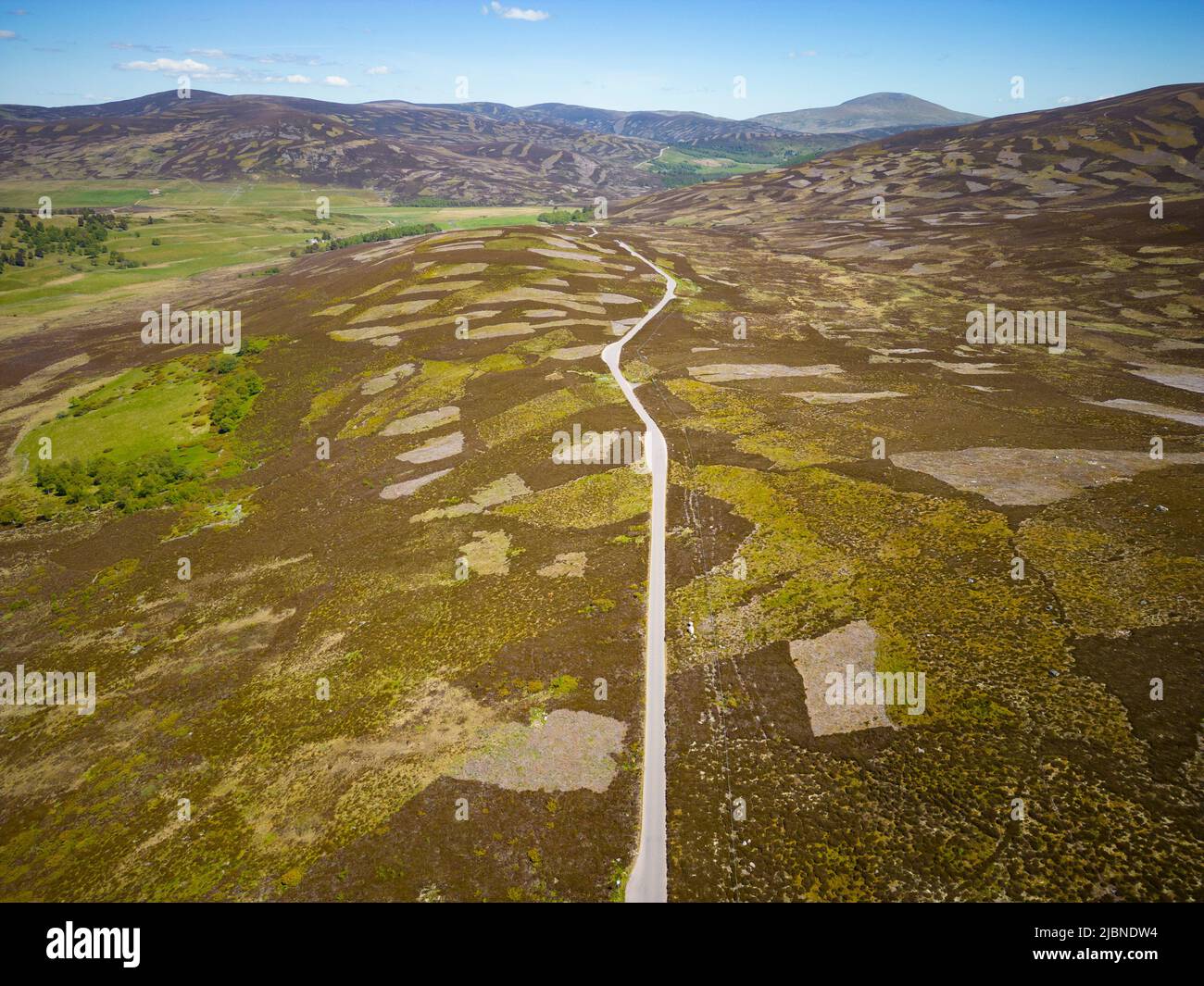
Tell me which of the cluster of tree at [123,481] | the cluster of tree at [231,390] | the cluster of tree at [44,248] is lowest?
the cluster of tree at [123,481]

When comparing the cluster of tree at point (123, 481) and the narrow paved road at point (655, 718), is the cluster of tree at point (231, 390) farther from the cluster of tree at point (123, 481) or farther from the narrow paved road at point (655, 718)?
the narrow paved road at point (655, 718)

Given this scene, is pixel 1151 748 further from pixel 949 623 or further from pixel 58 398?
pixel 58 398

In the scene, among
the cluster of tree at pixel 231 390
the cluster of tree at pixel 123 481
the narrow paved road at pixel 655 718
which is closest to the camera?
the narrow paved road at pixel 655 718

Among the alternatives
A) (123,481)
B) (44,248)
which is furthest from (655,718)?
(44,248)

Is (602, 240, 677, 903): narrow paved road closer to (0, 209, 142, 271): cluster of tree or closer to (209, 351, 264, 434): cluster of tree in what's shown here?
(209, 351, 264, 434): cluster of tree

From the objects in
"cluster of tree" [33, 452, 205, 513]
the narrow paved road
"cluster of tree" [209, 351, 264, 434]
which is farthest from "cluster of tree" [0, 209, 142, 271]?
the narrow paved road

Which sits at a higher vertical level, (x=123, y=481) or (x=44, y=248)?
(x=44, y=248)

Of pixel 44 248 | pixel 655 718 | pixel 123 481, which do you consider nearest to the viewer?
pixel 655 718

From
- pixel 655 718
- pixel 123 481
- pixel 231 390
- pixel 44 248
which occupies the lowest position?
pixel 655 718

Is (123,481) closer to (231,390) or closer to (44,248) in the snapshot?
(231,390)

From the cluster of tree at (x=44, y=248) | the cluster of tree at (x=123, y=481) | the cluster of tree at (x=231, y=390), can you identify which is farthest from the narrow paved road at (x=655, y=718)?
the cluster of tree at (x=44, y=248)
